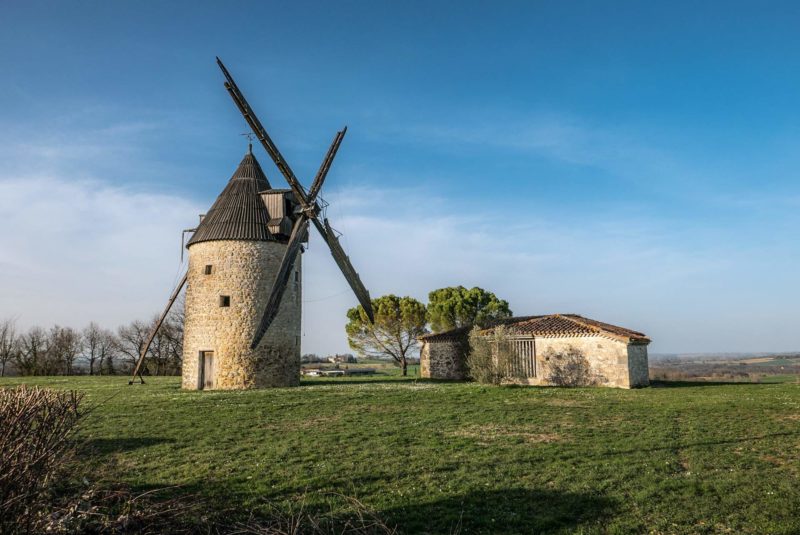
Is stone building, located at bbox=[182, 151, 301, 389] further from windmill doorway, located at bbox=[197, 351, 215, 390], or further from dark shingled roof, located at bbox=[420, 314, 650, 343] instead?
dark shingled roof, located at bbox=[420, 314, 650, 343]

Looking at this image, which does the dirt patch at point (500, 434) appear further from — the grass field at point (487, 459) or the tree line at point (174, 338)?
the tree line at point (174, 338)

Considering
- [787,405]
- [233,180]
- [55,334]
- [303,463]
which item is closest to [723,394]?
[787,405]

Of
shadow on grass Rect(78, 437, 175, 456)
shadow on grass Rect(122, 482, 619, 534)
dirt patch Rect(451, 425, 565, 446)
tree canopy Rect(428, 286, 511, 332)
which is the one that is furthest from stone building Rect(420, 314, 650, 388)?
shadow on grass Rect(78, 437, 175, 456)

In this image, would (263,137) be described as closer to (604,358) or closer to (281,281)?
(281,281)

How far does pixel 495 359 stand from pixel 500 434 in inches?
424

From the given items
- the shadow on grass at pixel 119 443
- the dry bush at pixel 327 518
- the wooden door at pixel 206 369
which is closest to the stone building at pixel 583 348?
the wooden door at pixel 206 369

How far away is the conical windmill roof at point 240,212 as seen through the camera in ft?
71.0

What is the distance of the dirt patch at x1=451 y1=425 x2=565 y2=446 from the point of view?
1019cm

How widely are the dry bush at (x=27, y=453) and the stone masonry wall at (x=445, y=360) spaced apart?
77.2ft

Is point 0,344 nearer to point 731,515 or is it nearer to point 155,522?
point 155,522

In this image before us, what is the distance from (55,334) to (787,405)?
2219 inches

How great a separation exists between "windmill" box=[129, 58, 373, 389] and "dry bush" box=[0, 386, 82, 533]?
15.5m

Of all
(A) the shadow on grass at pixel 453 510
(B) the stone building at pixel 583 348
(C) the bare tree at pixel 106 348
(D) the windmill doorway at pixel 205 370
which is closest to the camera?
(A) the shadow on grass at pixel 453 510

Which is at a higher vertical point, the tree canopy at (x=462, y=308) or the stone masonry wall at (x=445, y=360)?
the tree canopy at (x=462, y=308)
